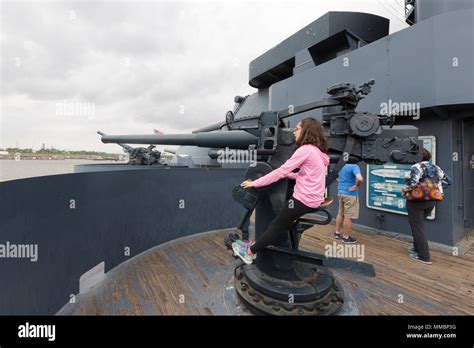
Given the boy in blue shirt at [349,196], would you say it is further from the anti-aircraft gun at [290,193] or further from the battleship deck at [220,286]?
the anti-aircraft gun at [290,193]

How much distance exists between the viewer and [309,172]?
198 cm

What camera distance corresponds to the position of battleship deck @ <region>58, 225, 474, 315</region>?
2.37 m

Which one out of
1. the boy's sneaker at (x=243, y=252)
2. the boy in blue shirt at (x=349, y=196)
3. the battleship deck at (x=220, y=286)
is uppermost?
the boy in blue shirt at (x=349, y=196)

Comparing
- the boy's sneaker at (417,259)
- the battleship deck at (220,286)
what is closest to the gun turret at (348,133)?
the battleship deck at (220,286)

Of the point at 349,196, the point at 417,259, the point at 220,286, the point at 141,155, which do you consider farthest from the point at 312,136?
the point at 141,155

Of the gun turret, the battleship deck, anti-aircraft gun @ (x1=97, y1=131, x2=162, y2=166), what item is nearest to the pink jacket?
the gun turret

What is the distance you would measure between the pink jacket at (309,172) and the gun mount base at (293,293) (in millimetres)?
950

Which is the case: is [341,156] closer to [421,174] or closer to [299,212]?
[299,212]

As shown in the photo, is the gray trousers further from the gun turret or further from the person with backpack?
the gun turret

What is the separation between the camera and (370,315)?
89.7 inches

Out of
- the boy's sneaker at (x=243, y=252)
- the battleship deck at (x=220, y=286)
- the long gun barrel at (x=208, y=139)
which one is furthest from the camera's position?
the long gun barrel at (x=208, y=139)

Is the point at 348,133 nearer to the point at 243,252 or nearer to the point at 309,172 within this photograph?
the point at 309,172

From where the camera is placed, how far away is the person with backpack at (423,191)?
3273 mm
